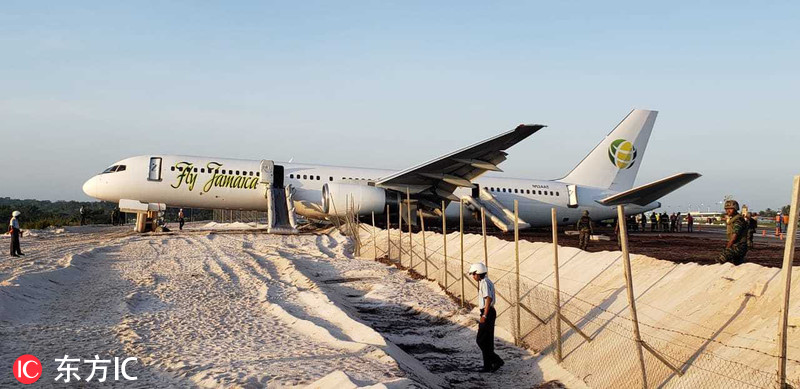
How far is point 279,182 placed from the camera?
102 feet

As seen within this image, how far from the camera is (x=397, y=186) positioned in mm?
32000

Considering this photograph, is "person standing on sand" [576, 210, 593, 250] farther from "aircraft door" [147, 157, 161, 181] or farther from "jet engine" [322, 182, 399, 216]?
"aircraft door" [147, 157, 161, 181]

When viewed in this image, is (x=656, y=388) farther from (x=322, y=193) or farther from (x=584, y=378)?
(x=322, y=193)

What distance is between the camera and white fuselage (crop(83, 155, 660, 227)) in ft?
97.0

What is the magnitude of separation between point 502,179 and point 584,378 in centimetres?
2723

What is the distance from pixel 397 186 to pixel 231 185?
782 centimetres

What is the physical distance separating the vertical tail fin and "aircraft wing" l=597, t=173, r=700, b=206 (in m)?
1.43

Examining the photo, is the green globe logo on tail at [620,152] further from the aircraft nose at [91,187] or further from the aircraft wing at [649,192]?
the aircraft nose at [91,187]

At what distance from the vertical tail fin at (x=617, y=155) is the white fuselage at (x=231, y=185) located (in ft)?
7.86

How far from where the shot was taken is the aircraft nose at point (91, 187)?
99.0 feet

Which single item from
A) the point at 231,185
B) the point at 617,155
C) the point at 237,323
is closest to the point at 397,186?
the point at 231,185

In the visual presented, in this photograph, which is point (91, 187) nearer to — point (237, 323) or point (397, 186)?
point (397, 186)

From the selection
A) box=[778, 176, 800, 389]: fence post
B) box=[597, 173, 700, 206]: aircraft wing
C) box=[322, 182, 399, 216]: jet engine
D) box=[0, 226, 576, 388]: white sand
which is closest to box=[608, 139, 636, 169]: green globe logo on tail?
box=[597, 173, 700, 206]: aircraft wing

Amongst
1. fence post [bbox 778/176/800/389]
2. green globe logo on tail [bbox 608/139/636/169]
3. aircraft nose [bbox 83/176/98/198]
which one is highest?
green globe logo on tail [bbox 608/139/636/169]
